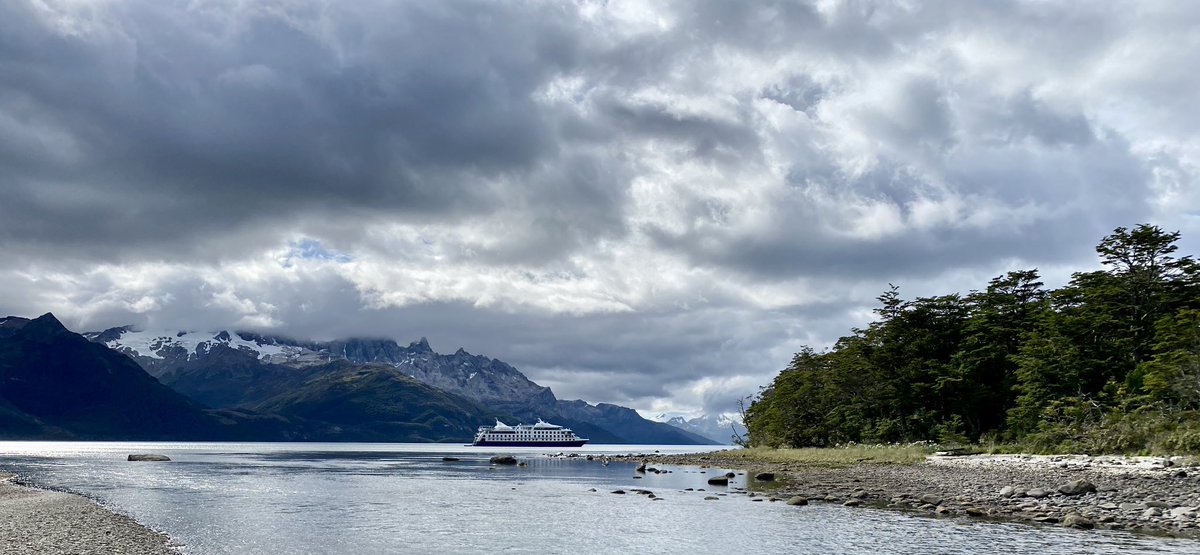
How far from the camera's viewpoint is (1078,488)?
148 ft

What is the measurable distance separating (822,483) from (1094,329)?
38310 mm

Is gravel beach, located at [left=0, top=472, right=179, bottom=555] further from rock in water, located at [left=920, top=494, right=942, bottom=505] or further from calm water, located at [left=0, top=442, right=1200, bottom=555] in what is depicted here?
rock in water, located at [left=920, top=494, right=942, bottom=505]

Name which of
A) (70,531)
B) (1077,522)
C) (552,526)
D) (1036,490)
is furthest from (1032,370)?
(70,531)

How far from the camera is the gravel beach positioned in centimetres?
3209

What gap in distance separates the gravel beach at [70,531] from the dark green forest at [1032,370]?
61459mm

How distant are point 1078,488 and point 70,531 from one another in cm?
5402

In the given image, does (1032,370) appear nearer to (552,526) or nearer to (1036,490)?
(1036,490)

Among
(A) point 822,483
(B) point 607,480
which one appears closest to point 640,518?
(A) point 822,483

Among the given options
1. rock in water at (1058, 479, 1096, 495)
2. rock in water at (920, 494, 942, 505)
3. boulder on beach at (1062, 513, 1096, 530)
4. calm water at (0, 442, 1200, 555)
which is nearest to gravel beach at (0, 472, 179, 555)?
calm water at (0, 442, 1200, 555)

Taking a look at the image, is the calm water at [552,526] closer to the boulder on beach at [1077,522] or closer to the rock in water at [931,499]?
the boulder on beach at [1077,522]

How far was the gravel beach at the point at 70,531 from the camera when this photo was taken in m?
32.1

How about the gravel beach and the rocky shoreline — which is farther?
the rocky shoreline

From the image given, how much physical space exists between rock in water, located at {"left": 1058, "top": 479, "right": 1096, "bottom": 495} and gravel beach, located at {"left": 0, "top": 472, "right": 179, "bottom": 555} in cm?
4731

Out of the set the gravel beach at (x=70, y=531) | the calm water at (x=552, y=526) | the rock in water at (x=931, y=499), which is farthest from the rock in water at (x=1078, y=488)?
the gravel beach at (x=70, y=531)
